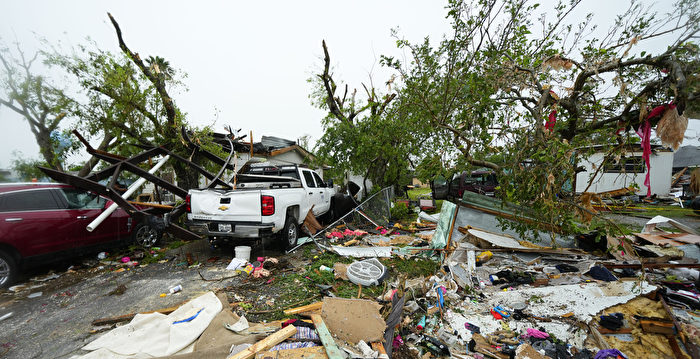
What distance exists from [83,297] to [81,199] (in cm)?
217

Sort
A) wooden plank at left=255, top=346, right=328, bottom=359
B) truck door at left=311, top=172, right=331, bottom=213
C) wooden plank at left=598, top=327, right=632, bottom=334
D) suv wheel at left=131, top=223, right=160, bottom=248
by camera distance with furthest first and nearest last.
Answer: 1. truck door at left=311, top=172, right=331, bottom=213
2. suv wheel at left=131, top=223, right=160, bottom=248
3. wooden plank at left=598, top=327, right=632, bottom=334
4. wooden plank at left=255, top=346, right=328, bottom=359

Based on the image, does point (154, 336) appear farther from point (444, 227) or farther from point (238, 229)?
point (444, 227)

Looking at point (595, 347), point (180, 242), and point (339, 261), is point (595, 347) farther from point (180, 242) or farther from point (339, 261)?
point (180, 242)

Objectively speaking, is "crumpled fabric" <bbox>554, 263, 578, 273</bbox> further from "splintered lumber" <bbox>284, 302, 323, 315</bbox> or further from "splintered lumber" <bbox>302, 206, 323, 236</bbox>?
"splintered lumber" <bbox>302, 206, 323, 236</bbox>

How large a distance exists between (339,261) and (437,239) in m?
2.13

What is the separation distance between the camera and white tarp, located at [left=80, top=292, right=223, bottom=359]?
2250mm

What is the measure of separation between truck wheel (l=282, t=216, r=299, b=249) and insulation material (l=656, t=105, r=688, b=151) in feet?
19.3

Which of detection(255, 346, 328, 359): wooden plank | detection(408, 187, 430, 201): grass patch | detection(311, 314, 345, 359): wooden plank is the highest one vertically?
detection(311, 314, 345, 359): wooden plank

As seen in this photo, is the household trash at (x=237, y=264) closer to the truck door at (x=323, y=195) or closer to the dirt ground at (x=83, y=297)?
the dirt ground at (x=83, y=297)

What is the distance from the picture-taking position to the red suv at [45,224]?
12.1 feet

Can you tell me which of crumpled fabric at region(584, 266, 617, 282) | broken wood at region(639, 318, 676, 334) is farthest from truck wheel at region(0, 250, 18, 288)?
crumpled fabric at region(584, 266, 617, 282)

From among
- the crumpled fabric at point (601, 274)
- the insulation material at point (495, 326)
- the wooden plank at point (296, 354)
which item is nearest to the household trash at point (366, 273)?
the insulation material at point (495, 326)

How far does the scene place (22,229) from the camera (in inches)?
148

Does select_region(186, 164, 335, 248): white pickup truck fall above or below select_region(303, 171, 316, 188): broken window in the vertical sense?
below
